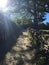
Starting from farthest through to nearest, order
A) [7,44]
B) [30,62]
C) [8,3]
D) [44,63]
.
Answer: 1. [8,3]
2. [7,44]
3. [30,62]
4. [44,63]

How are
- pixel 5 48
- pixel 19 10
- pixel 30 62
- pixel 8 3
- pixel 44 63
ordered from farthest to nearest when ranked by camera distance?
pixel 19 10 → pixel 8 3 → pixel 5 48 → pixel 30 62 → pixel 44 63

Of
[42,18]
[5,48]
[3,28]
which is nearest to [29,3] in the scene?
[42,18]

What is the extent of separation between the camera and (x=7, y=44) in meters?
13.4

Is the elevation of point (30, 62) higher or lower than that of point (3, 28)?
lower

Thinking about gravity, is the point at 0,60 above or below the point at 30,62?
above

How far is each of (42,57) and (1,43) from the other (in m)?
5.29

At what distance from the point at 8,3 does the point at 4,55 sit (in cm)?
2094

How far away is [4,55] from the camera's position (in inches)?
424

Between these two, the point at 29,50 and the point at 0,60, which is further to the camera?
the point at 29,50

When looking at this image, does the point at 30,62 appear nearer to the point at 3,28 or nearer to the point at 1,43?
the point at 1,43

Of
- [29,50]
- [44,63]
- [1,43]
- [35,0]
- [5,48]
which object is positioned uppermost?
[35,0]

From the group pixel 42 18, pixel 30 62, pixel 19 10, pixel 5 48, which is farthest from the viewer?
pixel 42 18

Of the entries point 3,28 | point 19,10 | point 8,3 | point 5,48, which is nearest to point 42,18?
point 19,10

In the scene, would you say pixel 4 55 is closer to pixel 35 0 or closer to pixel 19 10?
pixel 35 0
